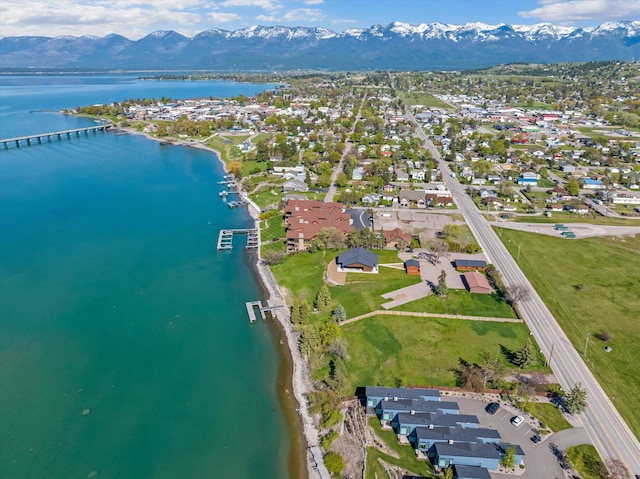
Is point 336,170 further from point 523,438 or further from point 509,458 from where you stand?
point 509,458

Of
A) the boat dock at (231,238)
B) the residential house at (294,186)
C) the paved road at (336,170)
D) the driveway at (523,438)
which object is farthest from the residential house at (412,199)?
the driveway at (523,438)

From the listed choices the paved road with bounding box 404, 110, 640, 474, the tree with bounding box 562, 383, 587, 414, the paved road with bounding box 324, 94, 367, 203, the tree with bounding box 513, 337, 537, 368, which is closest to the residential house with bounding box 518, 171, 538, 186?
the paved road with bounding box 404, 110, 640, 474

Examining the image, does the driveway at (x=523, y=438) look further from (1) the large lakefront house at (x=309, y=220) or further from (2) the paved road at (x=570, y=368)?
(1) the large lakefront house at (x=309, y=220)

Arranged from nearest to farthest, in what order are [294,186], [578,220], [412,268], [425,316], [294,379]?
[294,379] → [425,316] → [412,268] → [578,220] → [294,186]

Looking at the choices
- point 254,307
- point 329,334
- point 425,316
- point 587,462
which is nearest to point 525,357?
point 587,462

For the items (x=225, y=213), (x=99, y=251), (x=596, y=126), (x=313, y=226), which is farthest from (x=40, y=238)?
(x=596, y=126)

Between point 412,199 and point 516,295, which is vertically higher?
point 516,295

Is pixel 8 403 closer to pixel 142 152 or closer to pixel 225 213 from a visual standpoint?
pixel 225 213
